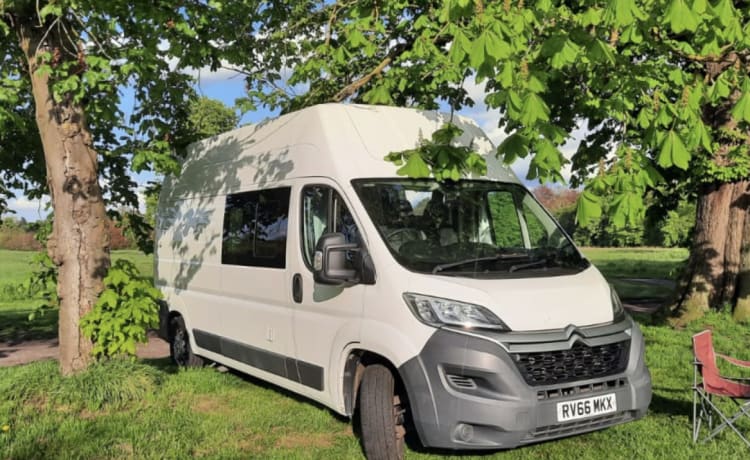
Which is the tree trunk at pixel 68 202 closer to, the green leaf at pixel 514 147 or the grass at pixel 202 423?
the grass at pixel 202 423

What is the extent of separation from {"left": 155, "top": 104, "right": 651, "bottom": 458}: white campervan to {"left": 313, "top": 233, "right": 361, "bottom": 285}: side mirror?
1cm

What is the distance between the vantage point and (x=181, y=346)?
8.28 m

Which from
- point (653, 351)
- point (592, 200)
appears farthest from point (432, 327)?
point (653, 351)

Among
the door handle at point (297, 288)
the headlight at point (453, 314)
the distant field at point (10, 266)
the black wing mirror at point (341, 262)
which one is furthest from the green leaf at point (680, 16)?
the distant field at point (10, 266)

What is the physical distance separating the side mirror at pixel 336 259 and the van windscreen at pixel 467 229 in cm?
31

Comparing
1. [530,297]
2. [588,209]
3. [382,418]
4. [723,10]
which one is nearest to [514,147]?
[588,209]

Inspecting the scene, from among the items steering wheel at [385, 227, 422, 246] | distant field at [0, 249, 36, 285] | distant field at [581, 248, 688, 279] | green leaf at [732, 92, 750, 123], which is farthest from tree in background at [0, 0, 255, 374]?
distant field at [581, 248, 688, 279]

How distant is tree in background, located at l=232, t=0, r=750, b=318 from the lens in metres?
4.07

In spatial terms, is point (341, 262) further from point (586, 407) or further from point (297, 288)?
point (586, 407)

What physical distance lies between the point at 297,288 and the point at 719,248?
9355mm

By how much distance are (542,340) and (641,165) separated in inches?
59.3

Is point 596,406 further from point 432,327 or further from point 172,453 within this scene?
point 172,453

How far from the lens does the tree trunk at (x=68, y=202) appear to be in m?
6.59

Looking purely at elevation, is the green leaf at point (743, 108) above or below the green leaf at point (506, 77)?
below
